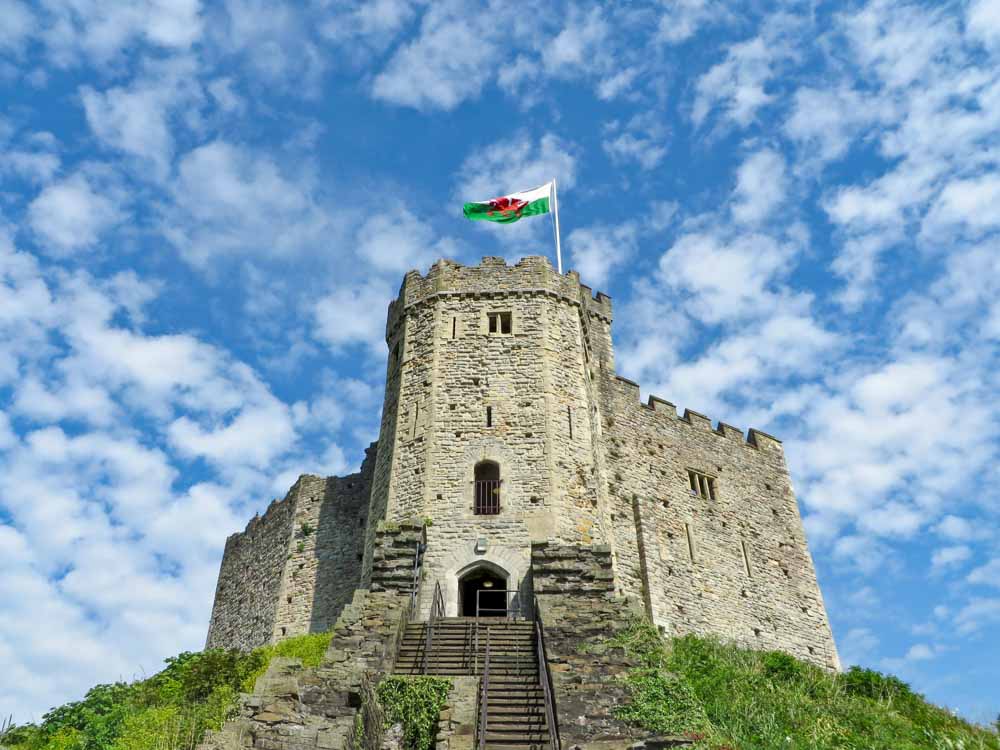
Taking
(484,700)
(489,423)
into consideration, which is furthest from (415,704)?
(489,423)

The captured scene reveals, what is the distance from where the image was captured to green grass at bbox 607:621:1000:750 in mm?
12055

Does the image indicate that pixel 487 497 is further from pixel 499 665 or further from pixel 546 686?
pixel 546 686

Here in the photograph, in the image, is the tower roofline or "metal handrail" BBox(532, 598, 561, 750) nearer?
"metal handrail" BBox(532, 598, 561, 750)

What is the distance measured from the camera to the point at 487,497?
62.7 feet

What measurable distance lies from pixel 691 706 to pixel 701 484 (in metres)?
15.1

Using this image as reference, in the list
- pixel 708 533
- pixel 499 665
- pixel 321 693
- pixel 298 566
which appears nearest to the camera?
pixel 321 693

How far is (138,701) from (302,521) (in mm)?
9290

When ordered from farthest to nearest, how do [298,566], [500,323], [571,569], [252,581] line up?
[252,581]
[298,566]
[500,323]
[571,569]

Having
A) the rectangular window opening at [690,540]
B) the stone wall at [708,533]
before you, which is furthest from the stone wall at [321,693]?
the rectangular window opening at [690,540]

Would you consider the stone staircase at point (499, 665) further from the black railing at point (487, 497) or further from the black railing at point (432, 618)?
→ the black railing at point (487, 497)

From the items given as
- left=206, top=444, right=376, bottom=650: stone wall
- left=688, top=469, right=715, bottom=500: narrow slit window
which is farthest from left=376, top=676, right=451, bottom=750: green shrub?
left=688, top=469, right=715, bottom=500: narrow slit window

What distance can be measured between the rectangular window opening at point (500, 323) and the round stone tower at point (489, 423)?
0.03 metres

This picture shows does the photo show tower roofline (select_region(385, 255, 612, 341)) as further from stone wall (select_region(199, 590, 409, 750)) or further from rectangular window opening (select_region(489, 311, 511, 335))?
stone wall (select_region(199, 590, 409, 750))

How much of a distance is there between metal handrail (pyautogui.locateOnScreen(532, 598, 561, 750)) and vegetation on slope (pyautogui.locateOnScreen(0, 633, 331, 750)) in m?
3.94
